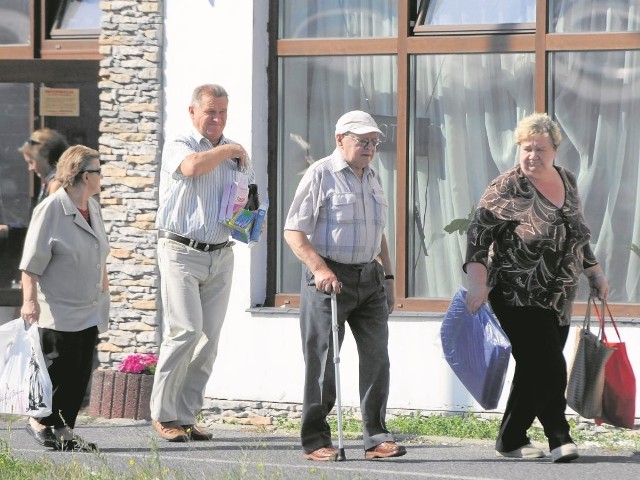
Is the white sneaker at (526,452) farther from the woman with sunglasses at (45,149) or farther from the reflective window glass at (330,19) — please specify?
the woman with sunglasses at (45,149)

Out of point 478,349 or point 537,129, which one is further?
point 478,349

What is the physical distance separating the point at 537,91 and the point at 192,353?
299cm

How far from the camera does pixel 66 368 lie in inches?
356

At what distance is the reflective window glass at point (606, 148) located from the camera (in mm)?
10164

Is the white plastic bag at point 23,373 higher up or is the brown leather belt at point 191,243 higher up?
the brown leather belt at point 191,243

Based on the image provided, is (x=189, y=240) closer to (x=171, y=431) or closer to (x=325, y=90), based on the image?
(x=171, y=431)

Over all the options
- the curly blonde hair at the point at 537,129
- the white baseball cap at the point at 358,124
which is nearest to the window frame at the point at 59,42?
the white baseball cap at the point at 358,124

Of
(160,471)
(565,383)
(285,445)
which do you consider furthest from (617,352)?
(160,471)

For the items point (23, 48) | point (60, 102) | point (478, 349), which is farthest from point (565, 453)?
point (23, 48)

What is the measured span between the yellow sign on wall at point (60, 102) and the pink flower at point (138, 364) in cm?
226

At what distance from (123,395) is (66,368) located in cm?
158

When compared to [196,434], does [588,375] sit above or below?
above

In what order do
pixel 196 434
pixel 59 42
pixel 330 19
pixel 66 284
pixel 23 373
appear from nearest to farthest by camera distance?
pixel 23 373, pixel 66 284, pixel 196 434, pixel 330 19, pixel 59 42

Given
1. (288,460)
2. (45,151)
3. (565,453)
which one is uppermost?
(45,151)
